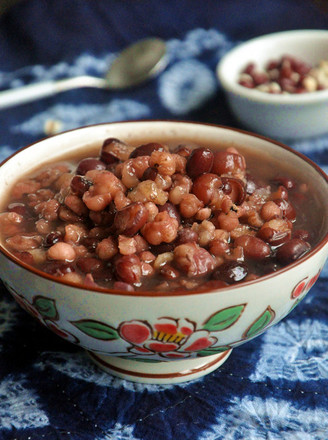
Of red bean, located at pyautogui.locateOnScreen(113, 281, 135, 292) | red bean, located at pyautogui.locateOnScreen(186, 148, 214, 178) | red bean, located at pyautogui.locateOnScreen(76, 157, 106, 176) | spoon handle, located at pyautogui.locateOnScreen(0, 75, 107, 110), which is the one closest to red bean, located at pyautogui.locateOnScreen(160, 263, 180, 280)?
red bean, located at pyautogui.locateOnScreen(113, 281, 135, 292)

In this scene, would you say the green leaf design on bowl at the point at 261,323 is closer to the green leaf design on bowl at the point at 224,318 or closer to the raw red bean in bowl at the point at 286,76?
the green leaf design on bowl at the point at 224,318

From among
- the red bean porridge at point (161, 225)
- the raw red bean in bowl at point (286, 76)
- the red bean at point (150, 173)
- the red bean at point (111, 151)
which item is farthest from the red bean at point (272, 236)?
the raw red bean in bowl at point (286, 76)

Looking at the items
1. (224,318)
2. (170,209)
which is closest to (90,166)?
(170,209)

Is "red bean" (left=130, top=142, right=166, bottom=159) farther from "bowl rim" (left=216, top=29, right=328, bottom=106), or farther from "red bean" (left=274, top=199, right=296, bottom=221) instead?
"bowl rim" (left=216, top=29, right=328, bottom=106)

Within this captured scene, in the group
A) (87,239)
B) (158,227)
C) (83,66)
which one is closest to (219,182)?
(158,227)

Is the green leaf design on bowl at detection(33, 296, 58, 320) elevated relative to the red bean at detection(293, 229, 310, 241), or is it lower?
elevated

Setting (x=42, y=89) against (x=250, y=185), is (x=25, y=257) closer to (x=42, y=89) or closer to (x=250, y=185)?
(x=250, y=185)
